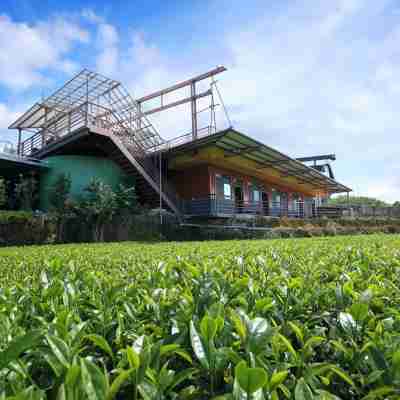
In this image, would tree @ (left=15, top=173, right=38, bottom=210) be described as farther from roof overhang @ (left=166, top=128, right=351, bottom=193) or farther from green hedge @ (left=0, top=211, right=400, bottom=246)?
roof overhang @ (left=166, top=128, right=351, bottom=193)

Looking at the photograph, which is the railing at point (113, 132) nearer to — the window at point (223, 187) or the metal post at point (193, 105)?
the metal post at point (193, 105)

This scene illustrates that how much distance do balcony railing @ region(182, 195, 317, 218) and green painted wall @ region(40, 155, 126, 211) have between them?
4470mm

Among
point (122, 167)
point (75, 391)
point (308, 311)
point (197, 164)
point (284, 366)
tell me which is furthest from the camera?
point (197, 164)

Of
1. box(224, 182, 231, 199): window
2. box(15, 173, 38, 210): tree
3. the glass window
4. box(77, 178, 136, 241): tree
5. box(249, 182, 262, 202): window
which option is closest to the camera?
box(77, 178, 136, 241): tree

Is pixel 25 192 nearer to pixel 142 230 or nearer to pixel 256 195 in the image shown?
pixel 142 230

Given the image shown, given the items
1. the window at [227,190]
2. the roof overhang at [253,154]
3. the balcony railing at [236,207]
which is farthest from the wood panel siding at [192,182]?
the window at [227,190]

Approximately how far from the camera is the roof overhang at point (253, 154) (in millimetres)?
16062

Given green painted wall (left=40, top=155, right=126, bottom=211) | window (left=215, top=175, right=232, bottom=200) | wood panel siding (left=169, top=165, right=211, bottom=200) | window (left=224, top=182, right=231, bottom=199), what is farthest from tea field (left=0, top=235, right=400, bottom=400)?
window (left=224, top=182, right=231, bottom=199)

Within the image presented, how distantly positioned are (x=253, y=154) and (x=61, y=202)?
11.6 metres

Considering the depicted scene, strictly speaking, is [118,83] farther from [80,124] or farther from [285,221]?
[285,221]

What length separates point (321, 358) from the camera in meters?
1.01

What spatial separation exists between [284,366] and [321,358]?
268 millimetres

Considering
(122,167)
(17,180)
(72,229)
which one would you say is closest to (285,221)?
(122,167)

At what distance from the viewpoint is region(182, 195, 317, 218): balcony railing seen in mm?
17984
